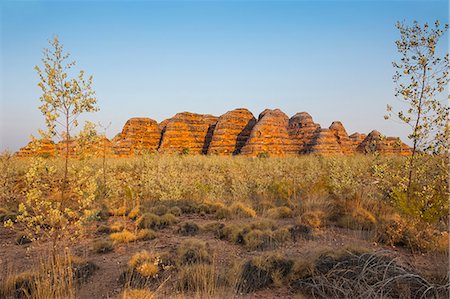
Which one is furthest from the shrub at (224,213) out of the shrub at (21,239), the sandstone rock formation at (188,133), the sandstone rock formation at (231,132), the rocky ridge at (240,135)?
the sandstone rock formation at (188,133)

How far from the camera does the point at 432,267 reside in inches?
165

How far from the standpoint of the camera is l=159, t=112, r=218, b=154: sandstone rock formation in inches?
2109

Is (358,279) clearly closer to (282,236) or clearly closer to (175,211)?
(282,236)

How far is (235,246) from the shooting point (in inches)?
225

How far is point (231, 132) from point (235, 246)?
49674 millimetres

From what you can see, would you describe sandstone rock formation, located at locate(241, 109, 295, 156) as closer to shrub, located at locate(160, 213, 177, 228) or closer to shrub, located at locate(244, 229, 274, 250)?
shrub, located at locate(160, 213, 177, 228)

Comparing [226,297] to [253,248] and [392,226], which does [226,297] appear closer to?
[253,248]

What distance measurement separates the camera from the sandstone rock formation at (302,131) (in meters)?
51.5

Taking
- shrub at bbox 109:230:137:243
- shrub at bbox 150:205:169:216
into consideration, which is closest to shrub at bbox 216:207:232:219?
shrub at bbox 150:205:169:216

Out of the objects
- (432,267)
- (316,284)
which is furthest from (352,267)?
(432,267)

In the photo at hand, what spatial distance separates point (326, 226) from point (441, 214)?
2395 millimetres

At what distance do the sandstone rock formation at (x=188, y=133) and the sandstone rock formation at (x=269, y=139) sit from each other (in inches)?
463

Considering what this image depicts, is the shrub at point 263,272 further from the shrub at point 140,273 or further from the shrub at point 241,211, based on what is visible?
the shrub at point 241,211

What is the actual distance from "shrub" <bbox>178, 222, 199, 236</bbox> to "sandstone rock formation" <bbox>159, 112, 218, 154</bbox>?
145 ft
